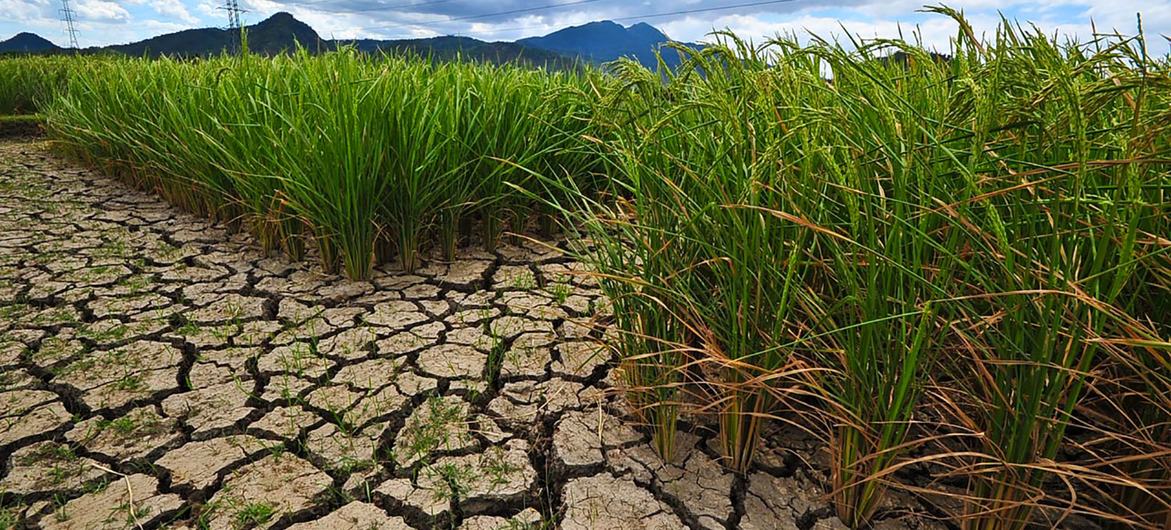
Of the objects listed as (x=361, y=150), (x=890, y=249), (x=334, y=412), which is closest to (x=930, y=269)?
(x=890, y=249)

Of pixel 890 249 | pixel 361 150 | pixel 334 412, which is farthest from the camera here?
pixel 361 150

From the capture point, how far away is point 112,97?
395cm

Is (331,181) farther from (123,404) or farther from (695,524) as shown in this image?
(695,524)

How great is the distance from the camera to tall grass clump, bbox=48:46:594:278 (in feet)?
7.93

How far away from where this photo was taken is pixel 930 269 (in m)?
1.23

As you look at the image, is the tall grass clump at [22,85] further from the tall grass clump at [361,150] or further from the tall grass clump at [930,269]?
the tall grass clump at [930,269]

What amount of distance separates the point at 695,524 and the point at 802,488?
0.82ft

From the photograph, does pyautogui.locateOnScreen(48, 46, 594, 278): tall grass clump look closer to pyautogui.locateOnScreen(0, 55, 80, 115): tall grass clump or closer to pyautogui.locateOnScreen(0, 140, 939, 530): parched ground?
pyautogui.locateOnScreen(0, 140, 939, 530): parched ground

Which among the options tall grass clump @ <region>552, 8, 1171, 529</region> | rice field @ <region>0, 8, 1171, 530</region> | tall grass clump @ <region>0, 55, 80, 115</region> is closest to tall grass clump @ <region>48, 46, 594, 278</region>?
rice field @ <region>0, 8, 1171, 530</region>

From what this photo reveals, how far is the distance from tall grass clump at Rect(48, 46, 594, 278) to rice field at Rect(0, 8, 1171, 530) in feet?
0.08

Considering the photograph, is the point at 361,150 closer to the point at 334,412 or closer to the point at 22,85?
the point at 334,412

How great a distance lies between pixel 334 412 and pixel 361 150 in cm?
93

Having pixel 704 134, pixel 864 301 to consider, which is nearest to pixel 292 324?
pixel 704 134

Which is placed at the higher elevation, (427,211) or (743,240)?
(743,240)
